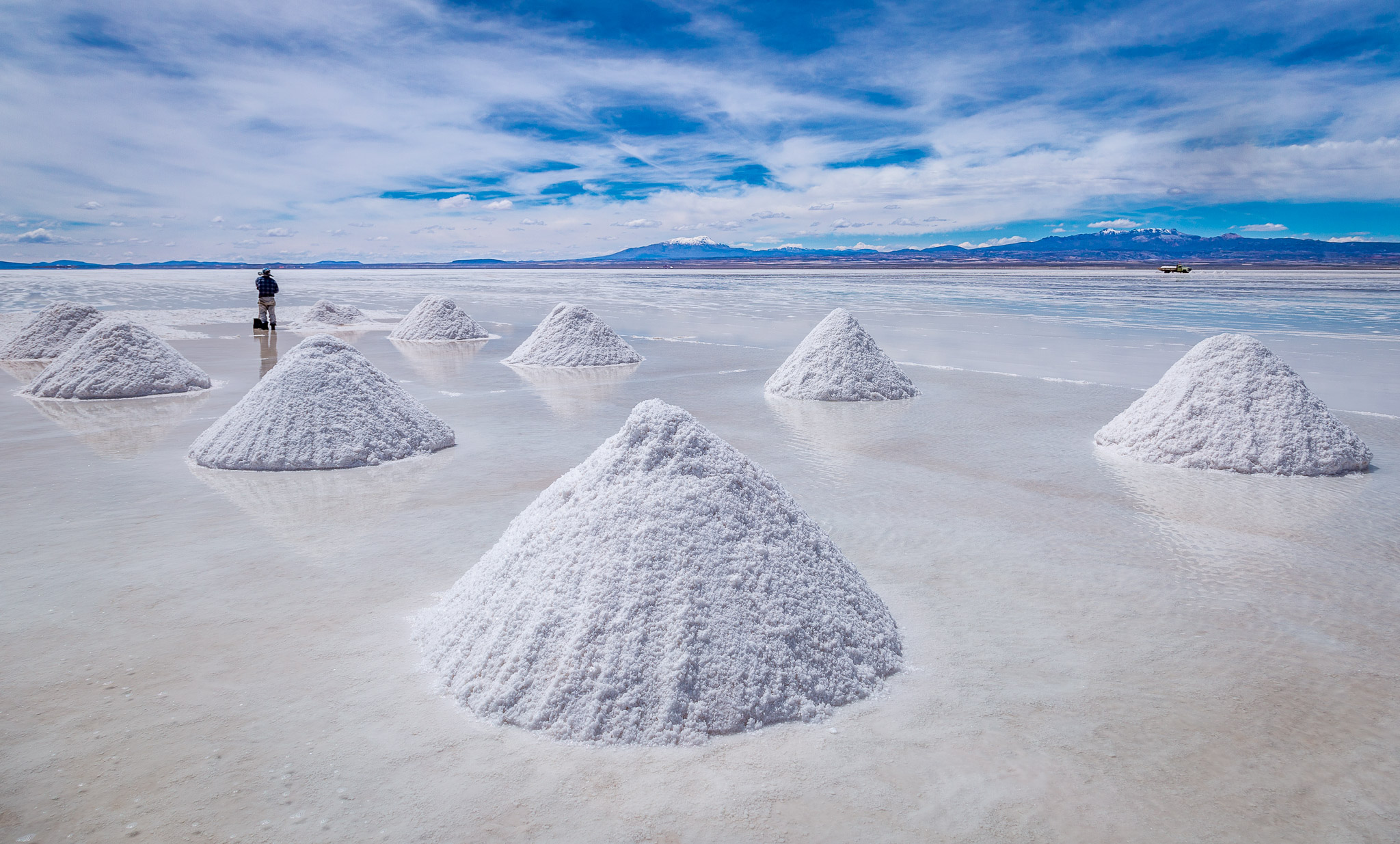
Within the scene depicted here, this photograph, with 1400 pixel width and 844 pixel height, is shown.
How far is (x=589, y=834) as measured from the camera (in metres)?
2.21

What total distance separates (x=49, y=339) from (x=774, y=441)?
43.4ft

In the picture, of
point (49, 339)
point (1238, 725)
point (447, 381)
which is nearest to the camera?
point (1238, 725)

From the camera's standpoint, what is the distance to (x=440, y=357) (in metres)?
14.1

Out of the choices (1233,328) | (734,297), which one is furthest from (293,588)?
(734,297)

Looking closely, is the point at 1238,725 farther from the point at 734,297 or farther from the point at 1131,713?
the point at 734,297

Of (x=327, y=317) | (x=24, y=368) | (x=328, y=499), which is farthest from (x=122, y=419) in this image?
(x=327, y=317)

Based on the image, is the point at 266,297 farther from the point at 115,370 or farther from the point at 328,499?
the point at 328,499

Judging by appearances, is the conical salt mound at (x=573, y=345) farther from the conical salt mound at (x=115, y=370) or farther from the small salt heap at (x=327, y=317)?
the small salt heap at (x=327, y=317)

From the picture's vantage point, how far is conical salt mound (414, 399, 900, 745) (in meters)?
A: 2.70

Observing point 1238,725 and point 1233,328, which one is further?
point 1233,328

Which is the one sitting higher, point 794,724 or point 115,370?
point 115,370

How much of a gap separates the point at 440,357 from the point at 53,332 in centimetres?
640

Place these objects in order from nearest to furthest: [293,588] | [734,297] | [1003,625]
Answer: [1003,625]
[293,588]
[734,297]

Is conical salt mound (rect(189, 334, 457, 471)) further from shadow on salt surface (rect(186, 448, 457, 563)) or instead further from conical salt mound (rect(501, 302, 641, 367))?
conical salt mound (rect(501, 302, 641, 367))
